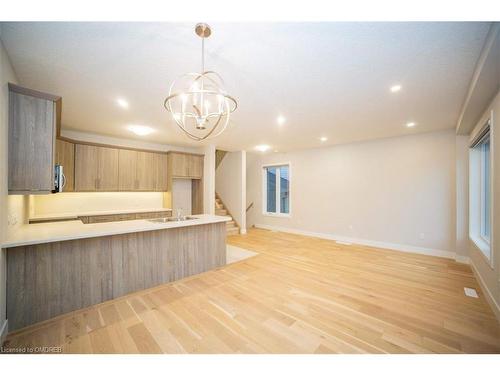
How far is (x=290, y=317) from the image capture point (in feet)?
7.22

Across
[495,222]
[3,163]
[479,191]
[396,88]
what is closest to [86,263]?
[3,163]

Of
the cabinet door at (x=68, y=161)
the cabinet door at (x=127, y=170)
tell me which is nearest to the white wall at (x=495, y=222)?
the cabinet door at (x=127, y=170)

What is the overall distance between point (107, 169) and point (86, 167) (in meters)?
0.38

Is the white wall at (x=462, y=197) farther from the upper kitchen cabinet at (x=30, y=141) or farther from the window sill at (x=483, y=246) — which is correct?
the upper kitchen cabinet at (x=30, y=141)

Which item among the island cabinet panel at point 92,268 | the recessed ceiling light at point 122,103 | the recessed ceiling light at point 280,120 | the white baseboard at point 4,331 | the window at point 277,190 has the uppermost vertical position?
the recessed ceiling light at point 280,120

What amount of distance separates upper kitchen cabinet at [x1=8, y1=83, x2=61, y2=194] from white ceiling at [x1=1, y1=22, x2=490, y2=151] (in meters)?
0.40

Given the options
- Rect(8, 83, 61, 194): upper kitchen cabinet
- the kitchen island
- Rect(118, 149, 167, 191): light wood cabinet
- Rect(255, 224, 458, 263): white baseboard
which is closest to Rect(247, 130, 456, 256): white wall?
Rect(255, 224, 458, 263): white baseboard

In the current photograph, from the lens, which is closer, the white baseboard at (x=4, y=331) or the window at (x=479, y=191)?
the white baseboard at (x=4, y=331)

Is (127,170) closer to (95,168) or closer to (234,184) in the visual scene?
(95,168)

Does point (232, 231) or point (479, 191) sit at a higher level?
point (479, 191)

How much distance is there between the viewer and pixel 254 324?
207cm

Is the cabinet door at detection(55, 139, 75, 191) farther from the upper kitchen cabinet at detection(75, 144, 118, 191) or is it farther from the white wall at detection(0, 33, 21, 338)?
the white wall at detection(0, 33, 21, 338)

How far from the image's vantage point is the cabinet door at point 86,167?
4.35 meters
